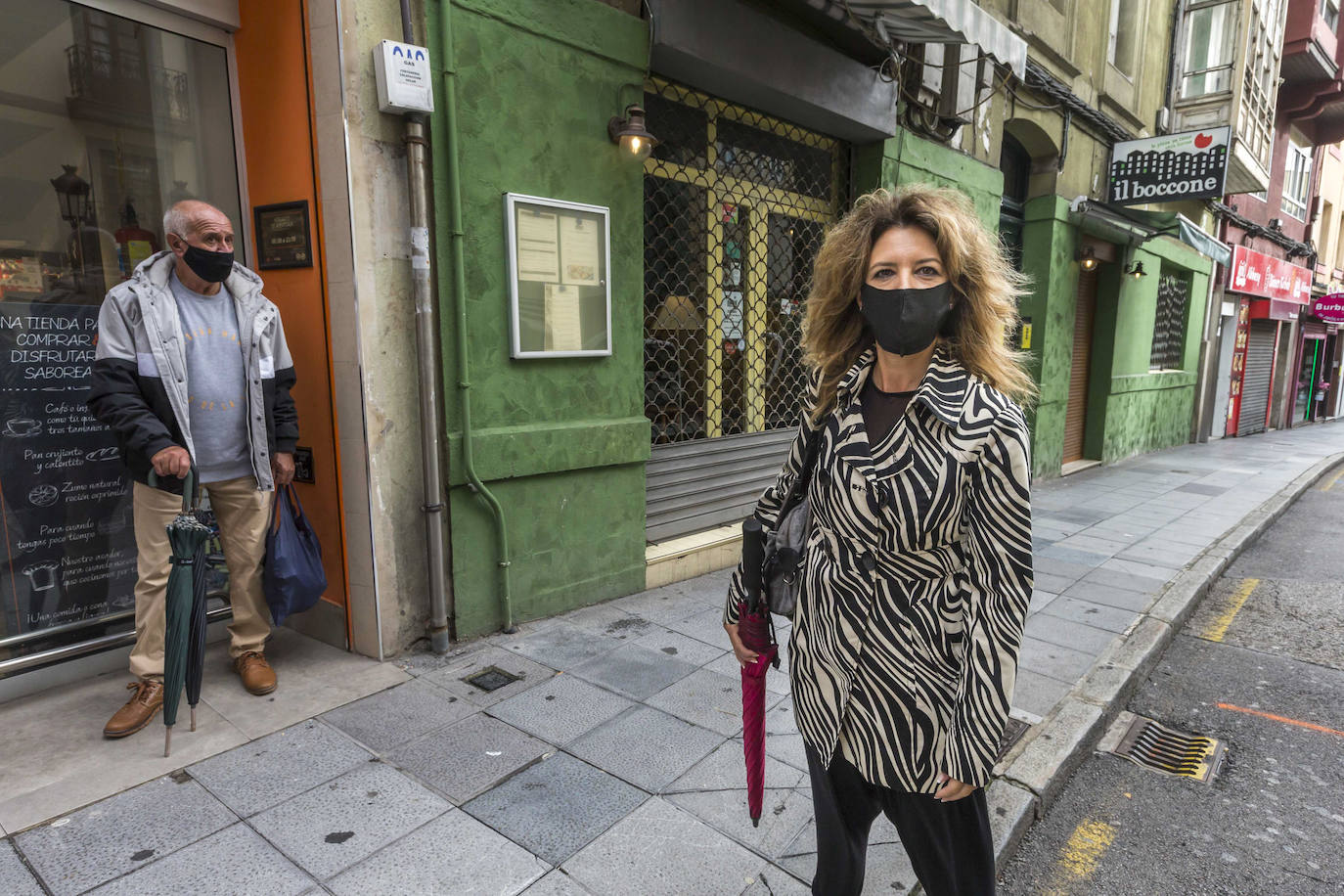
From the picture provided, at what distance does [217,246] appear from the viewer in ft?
10.4

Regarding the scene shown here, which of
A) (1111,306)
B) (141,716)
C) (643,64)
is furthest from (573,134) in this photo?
(1111,306)

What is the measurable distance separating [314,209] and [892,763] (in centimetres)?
354

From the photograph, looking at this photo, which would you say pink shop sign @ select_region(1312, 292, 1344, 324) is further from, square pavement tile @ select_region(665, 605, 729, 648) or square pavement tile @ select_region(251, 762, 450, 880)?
square pavement tile @ select_region(251, 762, 450, 880)

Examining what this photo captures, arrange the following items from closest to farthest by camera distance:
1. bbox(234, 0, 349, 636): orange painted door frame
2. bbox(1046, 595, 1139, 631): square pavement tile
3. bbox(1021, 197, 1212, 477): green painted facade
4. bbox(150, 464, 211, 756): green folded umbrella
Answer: bbox(150, 464, 211, 756): green folded umbrella
bbox(234, 0, 349, 636): orange painted door frame
bbox(1046, 595, 1139, 631): square pavement tile
bbox(1021, 197, 1212, 477): green painted facade

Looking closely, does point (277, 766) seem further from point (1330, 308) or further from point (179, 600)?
point (1330, 308)

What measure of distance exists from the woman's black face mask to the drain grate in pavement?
292 cm

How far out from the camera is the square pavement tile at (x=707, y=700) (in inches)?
133

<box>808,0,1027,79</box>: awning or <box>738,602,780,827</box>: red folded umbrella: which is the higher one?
<box>808,0,1027,79</box>: awning

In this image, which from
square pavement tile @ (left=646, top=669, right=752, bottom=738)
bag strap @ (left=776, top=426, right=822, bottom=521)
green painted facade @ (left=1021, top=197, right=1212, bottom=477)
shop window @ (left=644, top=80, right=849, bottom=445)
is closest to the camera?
bag strap @ (left=776, top=426, right=822, bottom=521)

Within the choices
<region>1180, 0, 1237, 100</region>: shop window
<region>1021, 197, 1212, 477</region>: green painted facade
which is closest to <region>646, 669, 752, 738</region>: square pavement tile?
<region>1021, 197, 1212, 477</region>: green painted facade

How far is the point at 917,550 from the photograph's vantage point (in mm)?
1624

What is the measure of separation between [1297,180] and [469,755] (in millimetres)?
25510

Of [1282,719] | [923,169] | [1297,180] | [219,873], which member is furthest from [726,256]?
[1297,180]

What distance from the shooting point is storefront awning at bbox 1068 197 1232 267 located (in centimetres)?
995
